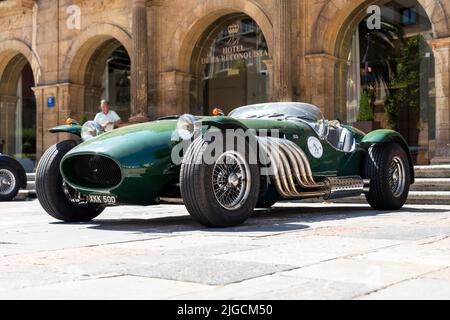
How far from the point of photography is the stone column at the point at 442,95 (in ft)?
41.2


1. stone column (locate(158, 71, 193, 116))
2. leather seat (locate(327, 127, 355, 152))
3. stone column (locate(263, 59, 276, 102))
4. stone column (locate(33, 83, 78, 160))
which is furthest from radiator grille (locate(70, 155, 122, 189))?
stone column (locate(33, 83, 78, 160))

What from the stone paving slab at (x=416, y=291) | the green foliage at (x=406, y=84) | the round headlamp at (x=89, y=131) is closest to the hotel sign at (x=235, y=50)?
the green foliage at (x=406, y=84)

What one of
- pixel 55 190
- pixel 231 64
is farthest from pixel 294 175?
pixel 231 64

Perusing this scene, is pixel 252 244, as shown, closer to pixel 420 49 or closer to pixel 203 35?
pixel 420 49

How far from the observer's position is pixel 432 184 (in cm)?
956

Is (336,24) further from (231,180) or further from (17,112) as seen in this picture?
(17,112)

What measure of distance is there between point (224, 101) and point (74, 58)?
4831 mm

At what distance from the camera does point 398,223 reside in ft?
19.0

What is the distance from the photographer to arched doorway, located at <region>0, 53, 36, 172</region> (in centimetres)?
2252

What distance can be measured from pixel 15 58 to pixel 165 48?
294 inches

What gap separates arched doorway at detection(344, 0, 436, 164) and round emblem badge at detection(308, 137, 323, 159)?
7708 millimetres

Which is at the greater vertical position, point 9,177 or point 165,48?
point 165,48

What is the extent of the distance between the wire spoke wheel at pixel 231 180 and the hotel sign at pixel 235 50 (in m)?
11.0

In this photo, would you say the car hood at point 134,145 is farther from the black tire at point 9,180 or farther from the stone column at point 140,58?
the stone column at point 140,58
